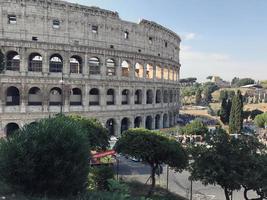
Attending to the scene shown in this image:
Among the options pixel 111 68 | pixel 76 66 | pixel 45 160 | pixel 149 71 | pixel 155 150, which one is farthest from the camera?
pixel 149 71

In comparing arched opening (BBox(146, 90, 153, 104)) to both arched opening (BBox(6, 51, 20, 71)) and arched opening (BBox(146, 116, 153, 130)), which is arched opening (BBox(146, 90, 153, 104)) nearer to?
arched opening (BBox(146, 116, 153, 130))

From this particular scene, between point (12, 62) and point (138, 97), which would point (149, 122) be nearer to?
point (138, 97)

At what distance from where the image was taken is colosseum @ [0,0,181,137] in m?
28.5

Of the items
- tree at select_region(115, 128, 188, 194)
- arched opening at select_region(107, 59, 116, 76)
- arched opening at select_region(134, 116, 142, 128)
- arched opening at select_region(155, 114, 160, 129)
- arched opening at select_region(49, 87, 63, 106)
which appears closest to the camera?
tree at select_region(115, 128, 188, 194)

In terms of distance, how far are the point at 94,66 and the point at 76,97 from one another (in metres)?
4.74

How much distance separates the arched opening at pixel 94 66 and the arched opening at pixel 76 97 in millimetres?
2692

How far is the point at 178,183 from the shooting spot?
20047 millimetres

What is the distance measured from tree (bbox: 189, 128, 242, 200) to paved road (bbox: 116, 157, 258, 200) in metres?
3.75

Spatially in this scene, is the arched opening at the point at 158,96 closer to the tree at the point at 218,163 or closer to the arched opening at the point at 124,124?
the arched opening at the point at 124,124

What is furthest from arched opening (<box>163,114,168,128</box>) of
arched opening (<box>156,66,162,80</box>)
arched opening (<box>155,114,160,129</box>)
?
arched opening (<box>156,66,162,80</box>)

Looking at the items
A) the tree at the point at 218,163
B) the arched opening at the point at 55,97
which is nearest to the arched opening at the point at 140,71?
the arched opening at the point at 55,97

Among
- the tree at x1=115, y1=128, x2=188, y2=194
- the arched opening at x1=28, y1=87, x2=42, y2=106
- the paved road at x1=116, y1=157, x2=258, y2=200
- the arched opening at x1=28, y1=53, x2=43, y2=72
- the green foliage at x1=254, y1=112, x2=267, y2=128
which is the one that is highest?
the arched opening at x1=28, y1=53, x2=43, y2=72

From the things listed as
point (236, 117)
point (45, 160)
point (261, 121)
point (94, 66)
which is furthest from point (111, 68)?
point (261, 121)

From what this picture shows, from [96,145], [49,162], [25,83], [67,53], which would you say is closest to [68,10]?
[67,53]
